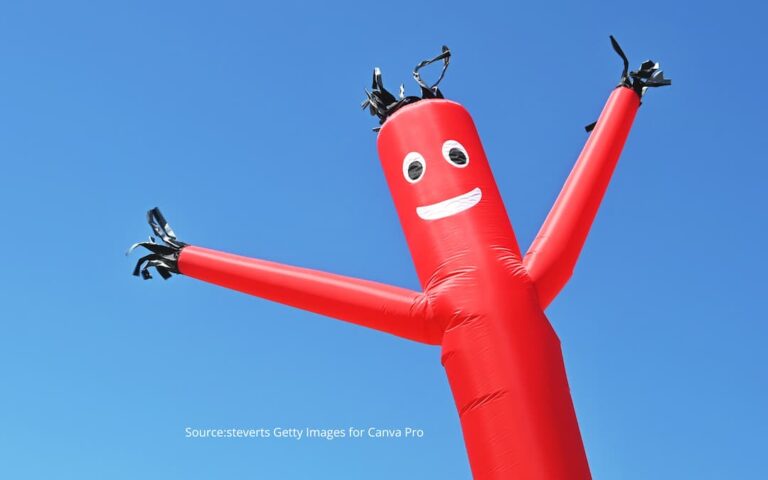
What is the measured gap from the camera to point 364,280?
5.84 metres

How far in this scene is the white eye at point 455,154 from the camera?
5793mm

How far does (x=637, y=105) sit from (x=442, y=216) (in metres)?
2.22

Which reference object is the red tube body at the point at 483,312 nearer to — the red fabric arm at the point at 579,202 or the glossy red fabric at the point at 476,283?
the glossy red fabric at the point at 476,283

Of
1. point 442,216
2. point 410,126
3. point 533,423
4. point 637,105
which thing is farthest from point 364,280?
point 637,105

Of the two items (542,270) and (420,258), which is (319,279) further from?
(542,270)

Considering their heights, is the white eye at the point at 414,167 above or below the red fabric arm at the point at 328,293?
above

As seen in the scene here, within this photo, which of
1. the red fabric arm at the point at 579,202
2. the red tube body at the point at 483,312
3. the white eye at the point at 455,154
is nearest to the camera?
the red tube body at the point at 483,312

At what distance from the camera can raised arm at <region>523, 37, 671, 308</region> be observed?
5617 mm

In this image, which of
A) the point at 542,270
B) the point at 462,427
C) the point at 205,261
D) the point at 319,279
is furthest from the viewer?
the point at 205,261

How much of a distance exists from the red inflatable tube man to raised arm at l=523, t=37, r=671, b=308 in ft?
0.03

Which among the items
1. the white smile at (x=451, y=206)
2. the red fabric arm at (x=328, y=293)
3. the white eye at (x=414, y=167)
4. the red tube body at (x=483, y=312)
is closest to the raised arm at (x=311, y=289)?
the red fabric arm at (x=328, y=293)

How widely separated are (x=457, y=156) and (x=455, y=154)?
2 cm

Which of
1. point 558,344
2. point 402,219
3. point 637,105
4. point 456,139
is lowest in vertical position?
point 558,344

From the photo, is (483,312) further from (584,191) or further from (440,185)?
(584,191)
